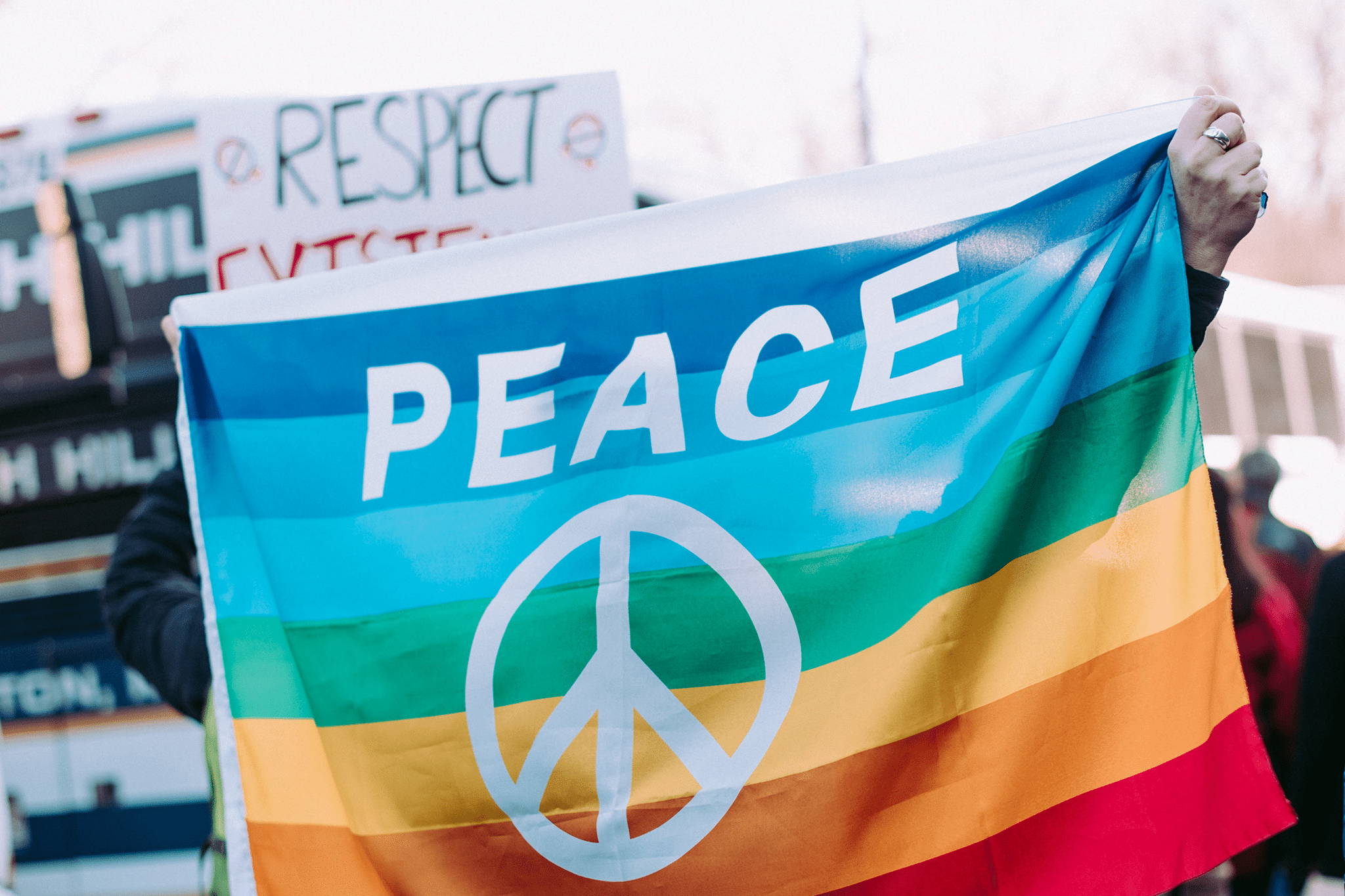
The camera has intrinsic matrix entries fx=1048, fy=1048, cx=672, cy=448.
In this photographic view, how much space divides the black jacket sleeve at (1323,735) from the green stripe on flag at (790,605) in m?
0.87

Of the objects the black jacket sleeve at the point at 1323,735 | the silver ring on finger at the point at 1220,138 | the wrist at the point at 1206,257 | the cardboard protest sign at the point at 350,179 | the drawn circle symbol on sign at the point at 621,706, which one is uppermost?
the cardboard protest sign at the point at 350,179

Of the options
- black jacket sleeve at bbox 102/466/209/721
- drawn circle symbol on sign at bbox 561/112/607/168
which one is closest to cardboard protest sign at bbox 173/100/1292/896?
black jacket sleeve at bbox 102/466/209/721

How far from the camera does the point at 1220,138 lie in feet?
6.65

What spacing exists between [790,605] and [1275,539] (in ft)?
15.5

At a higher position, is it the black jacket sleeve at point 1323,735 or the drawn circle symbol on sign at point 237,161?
the drawn circle symbol on sign at point 237,161

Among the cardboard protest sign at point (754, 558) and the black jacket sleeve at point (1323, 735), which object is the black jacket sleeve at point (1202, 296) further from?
the black jacket sleeve at point (1323, 735)

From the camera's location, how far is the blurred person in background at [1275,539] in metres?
5.53

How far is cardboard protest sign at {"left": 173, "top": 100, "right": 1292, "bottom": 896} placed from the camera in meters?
2.02

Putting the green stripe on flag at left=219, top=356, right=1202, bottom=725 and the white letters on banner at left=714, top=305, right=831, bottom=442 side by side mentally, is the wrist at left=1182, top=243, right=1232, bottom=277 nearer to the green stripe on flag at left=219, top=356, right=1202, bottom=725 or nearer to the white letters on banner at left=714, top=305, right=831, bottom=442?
the green stripe on flag at left=219, top=356, right=1202, bottom=725

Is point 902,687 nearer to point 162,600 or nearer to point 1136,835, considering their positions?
point 1136,835

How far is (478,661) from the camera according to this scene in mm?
2164

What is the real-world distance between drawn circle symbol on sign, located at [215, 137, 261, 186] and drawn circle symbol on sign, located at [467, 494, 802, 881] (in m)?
1.89

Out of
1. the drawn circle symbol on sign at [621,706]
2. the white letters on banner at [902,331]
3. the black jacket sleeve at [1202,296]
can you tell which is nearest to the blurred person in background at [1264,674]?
the black jacket sleeve at [1202,296]

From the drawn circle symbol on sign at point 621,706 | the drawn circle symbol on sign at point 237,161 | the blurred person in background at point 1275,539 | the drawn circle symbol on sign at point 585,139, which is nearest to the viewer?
the drawn circle symbol on sign at point 621,706
